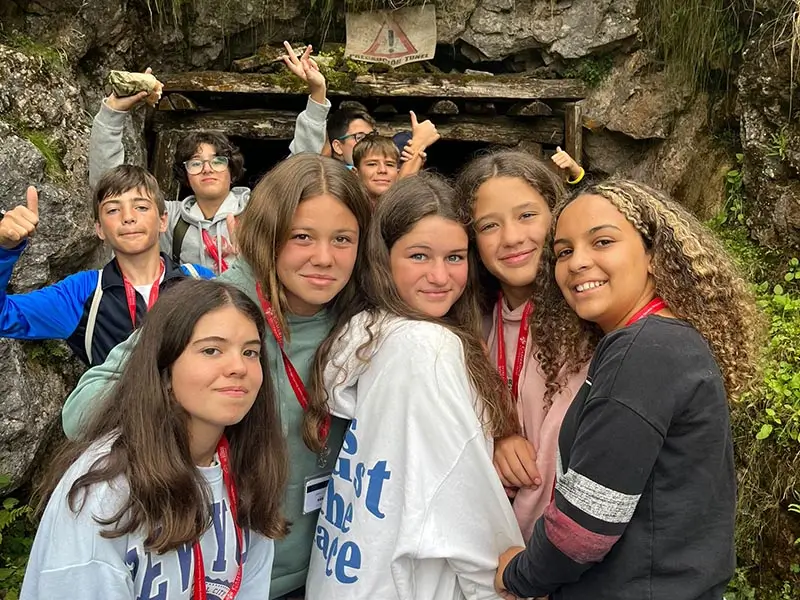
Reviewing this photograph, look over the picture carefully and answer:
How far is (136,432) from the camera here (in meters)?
1.63

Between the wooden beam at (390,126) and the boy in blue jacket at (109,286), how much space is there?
7.73ft

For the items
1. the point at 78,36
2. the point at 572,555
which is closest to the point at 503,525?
the point at 572,555

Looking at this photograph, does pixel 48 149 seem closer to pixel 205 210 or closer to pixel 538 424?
pixel 205 210

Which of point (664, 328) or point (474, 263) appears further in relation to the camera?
point (474, 263)

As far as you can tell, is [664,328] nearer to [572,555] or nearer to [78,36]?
[572,555]

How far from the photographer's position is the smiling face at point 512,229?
2.07 meters

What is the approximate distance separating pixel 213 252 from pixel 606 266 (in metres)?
2.57

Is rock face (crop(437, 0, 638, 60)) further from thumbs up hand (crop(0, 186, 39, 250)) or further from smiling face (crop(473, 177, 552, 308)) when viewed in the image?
thumbs up hand (crop(0, 186, 39, 250))

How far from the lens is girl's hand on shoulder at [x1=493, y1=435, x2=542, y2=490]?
6.07 ft

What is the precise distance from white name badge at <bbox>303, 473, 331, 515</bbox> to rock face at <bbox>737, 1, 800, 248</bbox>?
4.17 meters

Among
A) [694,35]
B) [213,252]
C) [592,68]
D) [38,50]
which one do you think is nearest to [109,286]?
[213,252]

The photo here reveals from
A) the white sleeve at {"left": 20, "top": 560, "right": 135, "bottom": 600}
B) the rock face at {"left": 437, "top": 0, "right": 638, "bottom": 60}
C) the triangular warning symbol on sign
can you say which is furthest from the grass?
the white sleeve at {"left": 20, "top": 560, "right": 135, "bottom": 600}

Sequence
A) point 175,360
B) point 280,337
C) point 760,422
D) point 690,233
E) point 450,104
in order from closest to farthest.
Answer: point 690,233 → point 175,360 → point 280,337 → point 760,422 → point 450,104

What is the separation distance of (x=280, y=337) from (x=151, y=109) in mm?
4104
